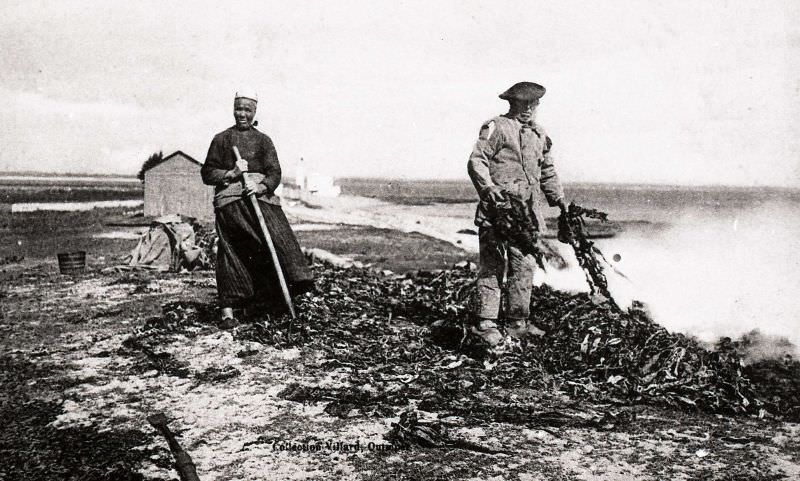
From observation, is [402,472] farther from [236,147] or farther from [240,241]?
[236,147]

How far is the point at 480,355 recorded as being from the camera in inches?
215

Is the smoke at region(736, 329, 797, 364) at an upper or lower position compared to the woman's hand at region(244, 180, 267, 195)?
lower

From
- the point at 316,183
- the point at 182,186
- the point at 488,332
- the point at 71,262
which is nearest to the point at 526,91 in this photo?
the point at 488,332

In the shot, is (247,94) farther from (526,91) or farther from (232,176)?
(526,91)

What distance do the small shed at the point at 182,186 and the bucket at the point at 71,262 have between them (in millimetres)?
11261

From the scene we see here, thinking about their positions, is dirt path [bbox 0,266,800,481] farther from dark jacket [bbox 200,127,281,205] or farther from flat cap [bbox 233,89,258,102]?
flat cap [bbox 233,89,258,102]

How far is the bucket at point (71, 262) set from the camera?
1036cm

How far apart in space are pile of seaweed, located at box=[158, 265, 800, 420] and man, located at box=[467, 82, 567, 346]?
315mm

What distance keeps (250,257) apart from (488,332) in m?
2.86

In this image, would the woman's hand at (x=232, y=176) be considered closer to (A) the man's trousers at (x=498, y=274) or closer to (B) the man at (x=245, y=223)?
(B) the man at (x=245, y=223)

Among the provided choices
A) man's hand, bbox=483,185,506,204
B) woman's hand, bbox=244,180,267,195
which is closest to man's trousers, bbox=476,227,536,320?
man's hand, bbox=483,185,506,204

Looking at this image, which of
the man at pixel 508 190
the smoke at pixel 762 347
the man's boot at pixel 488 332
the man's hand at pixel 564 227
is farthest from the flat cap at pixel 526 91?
the smoke at pixel 762 347

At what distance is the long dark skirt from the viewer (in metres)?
6.60

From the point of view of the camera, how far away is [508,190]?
5707 mm
